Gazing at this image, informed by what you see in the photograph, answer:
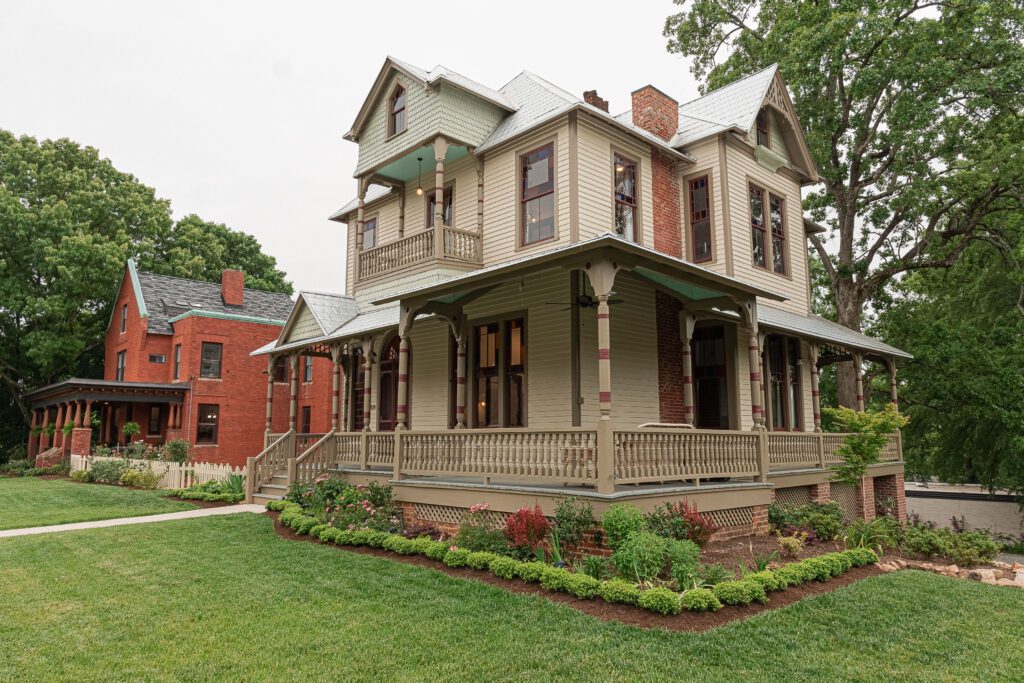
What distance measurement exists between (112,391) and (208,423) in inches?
157

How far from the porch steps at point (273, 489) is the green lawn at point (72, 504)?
5.03ft

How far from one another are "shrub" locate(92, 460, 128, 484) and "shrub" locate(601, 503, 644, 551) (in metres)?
18.8

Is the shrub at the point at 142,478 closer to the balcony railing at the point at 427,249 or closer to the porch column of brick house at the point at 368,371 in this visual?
the porch column of brick house at the point at 368,371

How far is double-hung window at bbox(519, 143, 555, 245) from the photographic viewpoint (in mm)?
→ 14031

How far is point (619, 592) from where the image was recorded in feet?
24.5

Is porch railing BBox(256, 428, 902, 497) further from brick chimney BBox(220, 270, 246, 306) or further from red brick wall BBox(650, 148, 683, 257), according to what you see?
brick chimney BBox(220, 270, 246, 306)

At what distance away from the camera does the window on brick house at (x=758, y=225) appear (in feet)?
55.9

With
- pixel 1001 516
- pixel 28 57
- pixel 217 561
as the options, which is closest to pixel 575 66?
pixel 28 57

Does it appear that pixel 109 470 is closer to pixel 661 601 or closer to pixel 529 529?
pixel 529 529

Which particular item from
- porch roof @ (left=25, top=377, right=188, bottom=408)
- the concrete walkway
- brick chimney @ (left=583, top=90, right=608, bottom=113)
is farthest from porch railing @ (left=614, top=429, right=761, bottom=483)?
porch roof @ (left=25, top=377, right=188, bottom=408)

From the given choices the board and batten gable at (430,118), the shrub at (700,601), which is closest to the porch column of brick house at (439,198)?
the board and batten gable at (430,118)

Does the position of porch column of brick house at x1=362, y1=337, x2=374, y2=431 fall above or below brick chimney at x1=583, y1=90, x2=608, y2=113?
below

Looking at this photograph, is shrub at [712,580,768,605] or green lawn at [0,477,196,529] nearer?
shrub at [712,580,768,605]

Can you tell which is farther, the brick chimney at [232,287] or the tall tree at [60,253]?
the brick chimney at [232,287]
